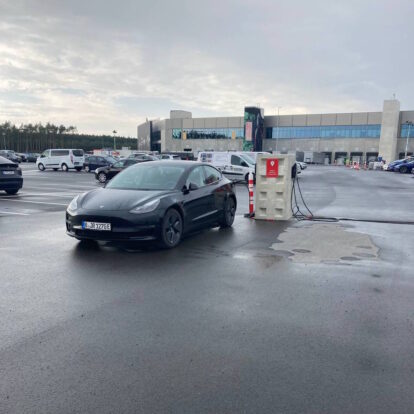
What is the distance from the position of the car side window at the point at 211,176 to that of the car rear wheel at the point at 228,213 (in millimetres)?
594

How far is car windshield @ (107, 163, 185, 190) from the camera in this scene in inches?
312

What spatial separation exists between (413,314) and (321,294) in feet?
3.30

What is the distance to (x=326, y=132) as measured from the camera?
9075cm

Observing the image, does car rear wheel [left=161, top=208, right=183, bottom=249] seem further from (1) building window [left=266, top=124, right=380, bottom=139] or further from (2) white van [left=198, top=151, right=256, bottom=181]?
(1) building window [left=266, top=124, right=380, bottom=139]

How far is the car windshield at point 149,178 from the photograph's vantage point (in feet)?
26.0

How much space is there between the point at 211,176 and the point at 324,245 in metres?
2.98

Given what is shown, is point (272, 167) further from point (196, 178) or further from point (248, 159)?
point (248, 159)

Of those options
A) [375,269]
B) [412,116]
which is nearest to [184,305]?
[375,269]

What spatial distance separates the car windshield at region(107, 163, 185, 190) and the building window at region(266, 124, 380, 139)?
279ft

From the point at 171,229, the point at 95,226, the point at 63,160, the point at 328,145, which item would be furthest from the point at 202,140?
the point at 95,226

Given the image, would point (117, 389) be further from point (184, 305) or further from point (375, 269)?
point (375, 269)

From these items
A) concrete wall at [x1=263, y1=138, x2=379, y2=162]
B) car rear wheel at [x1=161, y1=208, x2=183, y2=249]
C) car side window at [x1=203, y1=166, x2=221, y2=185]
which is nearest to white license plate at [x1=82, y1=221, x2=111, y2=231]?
car rear wheel at [x1=161, y1=208, x2=183, y2=249]

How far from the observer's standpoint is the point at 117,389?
113 inches

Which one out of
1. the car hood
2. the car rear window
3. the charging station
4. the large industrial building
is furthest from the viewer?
the large industrial building
